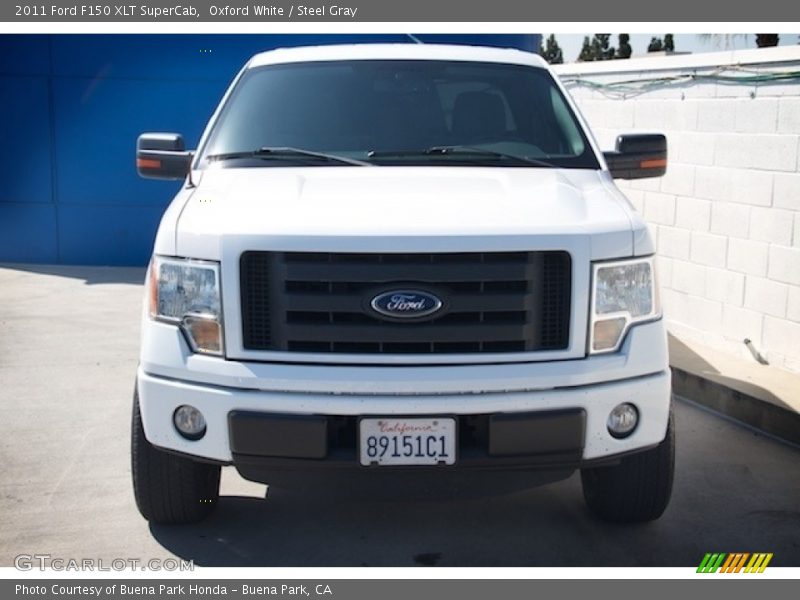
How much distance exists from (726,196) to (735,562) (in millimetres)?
3583

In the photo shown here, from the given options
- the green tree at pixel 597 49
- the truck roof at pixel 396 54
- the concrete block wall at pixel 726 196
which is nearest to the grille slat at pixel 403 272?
the truck roof at pixel 396 54

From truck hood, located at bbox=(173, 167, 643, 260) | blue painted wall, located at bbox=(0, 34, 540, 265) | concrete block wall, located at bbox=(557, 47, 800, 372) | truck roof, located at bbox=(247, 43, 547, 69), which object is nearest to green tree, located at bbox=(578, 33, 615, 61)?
blue painted wall, located at bbox=(0, 34, 540, 265)

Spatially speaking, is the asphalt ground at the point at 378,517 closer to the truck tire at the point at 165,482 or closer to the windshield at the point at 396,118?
the truck tire at the point at 165,482

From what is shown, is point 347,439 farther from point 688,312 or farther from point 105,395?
point 688,312

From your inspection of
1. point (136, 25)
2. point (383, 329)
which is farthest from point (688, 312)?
point (136, 25)

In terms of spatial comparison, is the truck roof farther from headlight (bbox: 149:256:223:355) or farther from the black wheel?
the black wheel

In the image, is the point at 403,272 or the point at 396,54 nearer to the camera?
the point at 403,272

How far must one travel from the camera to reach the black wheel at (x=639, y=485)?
13.8ft

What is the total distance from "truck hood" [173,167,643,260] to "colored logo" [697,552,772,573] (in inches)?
47.9

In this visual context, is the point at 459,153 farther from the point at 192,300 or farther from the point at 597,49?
the point at 597,49

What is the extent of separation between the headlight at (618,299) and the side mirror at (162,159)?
222 cm

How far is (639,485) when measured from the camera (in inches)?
167

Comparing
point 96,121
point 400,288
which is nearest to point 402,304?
point 400,288

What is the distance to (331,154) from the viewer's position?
4.69 meters
